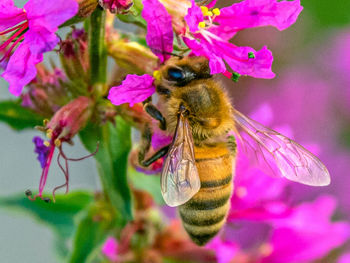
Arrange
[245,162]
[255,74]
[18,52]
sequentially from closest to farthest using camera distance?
[18,52] < [255,74] < [245,162]

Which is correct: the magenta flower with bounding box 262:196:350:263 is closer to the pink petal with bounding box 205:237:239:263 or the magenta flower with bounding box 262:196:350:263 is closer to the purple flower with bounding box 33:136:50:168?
the pink petal with bounding box 205:237:239:263

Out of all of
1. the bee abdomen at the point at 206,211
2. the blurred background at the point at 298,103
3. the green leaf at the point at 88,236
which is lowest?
the blurred background at the point at 298,103

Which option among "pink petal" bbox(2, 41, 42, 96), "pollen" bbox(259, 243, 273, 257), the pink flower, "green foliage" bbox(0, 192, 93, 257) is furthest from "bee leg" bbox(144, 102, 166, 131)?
"pollen" bbox(259, 243, 273, 257)

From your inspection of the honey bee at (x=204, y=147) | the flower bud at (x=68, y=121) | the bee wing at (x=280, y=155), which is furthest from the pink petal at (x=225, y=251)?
the flower bud at (x=68, y=121)

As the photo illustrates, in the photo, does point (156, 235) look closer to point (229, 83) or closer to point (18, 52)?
point (18, 52)

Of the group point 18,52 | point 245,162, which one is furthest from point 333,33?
point 18,52

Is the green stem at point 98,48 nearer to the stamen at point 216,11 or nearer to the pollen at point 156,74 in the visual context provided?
the pollen at point 156,74

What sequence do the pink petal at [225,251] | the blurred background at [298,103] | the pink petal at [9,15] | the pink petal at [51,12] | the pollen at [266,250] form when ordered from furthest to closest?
the blurred background at [298,103], the pollen at [266,250], the pink petal at [225,251], the pink petal at [9,15], the pink petal at [51,12]
